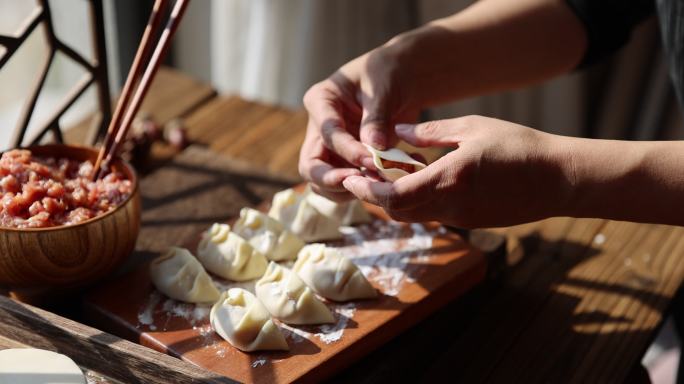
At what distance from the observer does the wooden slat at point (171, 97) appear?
1.79m

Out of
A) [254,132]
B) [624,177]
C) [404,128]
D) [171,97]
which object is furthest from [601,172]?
[171,97]

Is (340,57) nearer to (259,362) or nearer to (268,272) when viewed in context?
(268,272)

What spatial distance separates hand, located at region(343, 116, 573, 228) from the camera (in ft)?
3.25

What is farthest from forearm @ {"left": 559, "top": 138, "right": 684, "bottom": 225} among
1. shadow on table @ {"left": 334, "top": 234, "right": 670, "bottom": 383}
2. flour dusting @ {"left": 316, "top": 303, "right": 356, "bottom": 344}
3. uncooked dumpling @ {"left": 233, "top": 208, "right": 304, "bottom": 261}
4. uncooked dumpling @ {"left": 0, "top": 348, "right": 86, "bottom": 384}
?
uncooked dumpling @ {"left": 0, "top": 348, "right": 86, "bottom": 384}

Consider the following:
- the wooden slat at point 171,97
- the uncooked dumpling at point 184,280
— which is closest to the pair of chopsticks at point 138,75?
the uncooked dumpling at point 184,280

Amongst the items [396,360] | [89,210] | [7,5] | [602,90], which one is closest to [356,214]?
[396,360]

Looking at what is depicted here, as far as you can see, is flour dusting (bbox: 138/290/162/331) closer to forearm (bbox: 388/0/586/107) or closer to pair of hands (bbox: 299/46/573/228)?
pair of hands (bbox: 299/46/573/228)

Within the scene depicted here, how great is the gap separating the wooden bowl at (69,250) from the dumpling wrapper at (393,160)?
0.37 meters

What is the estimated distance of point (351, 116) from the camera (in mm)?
1322

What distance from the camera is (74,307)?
1166 millimetres

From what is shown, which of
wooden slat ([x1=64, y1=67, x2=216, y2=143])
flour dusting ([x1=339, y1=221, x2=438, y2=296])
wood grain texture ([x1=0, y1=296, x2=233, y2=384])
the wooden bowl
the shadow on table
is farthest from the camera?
wooden slat ([x1=64, y1=67, x2=216, y2=143])

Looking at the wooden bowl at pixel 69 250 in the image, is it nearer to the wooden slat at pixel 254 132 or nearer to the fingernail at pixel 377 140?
the fingernail at pixel 377 140

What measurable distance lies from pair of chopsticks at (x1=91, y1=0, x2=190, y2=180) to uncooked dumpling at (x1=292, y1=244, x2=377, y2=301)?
35cm

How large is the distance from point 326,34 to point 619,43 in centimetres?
129
